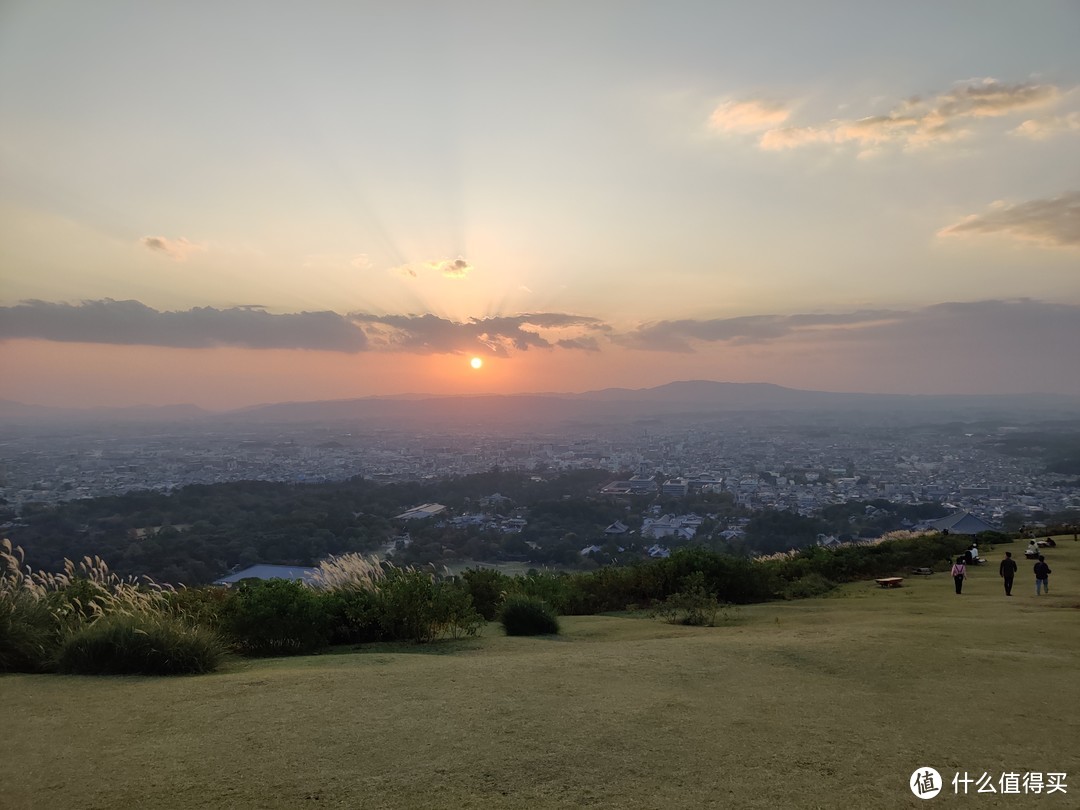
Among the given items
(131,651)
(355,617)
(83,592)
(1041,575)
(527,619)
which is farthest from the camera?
(1041,575)

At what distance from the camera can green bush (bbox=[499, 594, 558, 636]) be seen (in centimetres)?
1070

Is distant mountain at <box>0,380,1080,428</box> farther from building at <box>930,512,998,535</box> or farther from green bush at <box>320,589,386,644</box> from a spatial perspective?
building at <box>930,512,998,535</box>

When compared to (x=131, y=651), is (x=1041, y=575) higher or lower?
lower

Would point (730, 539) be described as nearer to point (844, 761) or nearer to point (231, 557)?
point (231, 557)

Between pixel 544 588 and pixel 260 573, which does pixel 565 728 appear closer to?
pixel 544 588

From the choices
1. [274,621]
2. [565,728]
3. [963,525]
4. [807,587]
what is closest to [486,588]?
[274,621]

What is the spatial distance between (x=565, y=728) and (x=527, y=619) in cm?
557

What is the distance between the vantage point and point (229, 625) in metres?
9.44

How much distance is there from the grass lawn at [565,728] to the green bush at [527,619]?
1962mm

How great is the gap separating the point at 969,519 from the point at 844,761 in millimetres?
24341

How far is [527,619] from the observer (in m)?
10.7

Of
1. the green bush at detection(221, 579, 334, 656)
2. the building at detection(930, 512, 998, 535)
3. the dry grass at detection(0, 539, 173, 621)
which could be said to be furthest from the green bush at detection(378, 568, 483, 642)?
the building at detection(930, 512, 998, 535)

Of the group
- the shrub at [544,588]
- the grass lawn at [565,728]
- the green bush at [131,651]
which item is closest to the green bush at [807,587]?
the shrub at [544,588]

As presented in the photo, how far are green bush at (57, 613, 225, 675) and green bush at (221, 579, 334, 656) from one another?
6.05 ft
